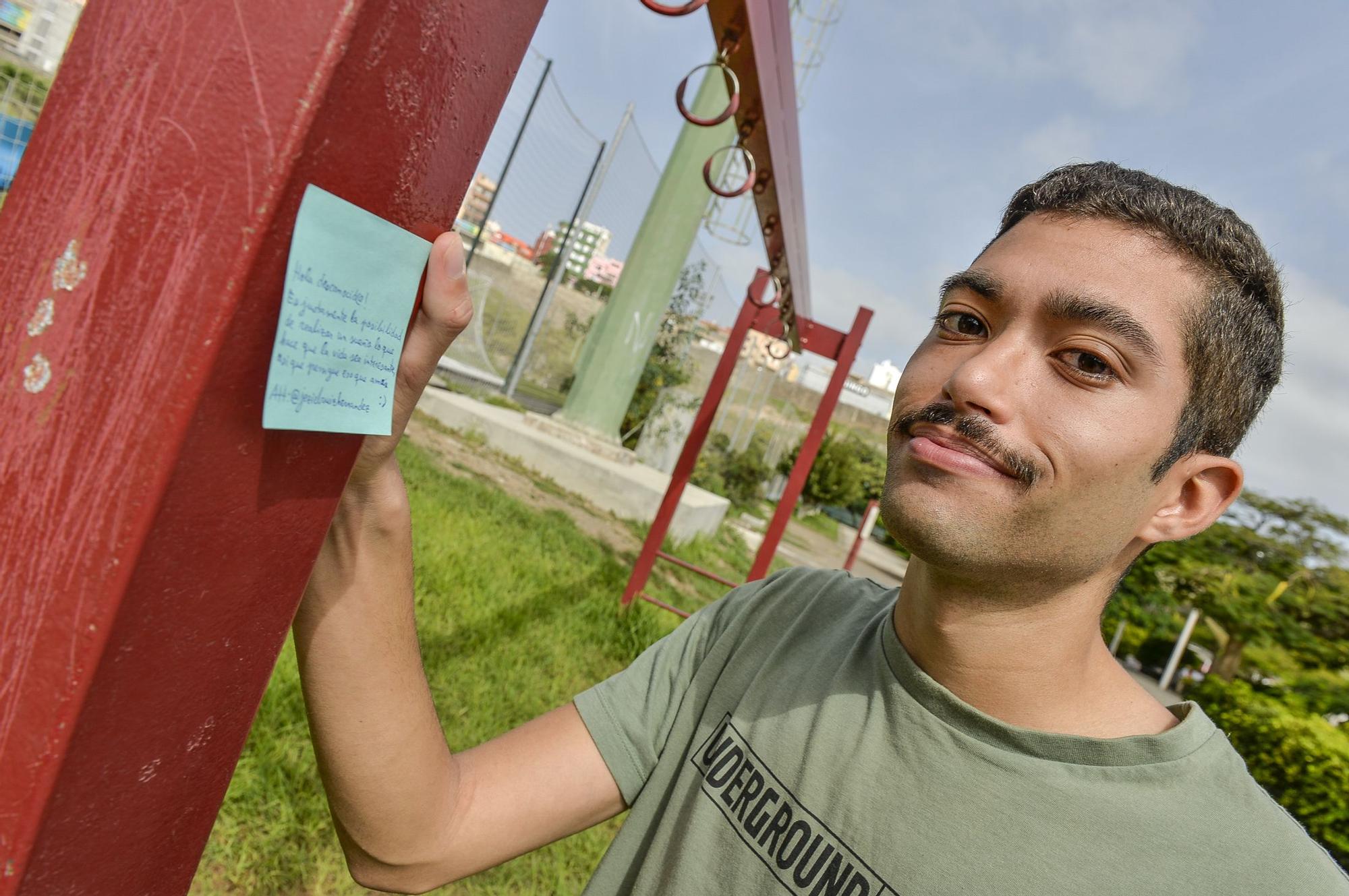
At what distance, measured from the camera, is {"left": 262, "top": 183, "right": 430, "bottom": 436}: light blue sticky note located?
0.56 meters

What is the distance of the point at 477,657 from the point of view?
11.5 feet

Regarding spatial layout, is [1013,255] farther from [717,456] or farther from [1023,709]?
[717,456]

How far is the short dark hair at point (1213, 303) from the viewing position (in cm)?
123

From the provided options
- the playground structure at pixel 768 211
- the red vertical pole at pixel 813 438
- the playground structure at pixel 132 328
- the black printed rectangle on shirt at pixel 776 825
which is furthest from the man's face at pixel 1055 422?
the red vertical pole at pixel 813 438

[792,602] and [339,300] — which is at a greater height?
[339,300]

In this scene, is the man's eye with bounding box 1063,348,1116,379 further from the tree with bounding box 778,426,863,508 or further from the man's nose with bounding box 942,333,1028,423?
the tree with bounding box 778,426,863,508

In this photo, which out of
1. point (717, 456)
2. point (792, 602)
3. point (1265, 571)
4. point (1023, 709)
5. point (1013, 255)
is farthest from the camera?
point (717, 456)

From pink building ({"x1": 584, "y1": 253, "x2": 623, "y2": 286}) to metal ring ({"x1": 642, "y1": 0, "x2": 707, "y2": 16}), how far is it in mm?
12790

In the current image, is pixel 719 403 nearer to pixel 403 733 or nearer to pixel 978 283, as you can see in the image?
pixel 978 283

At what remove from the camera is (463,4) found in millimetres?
629

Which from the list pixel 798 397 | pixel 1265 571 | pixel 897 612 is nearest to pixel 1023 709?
A: pixel 897 612

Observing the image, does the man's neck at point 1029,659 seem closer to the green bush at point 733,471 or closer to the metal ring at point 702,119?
the metal ring at point 702,119

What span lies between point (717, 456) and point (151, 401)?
49.5 ft

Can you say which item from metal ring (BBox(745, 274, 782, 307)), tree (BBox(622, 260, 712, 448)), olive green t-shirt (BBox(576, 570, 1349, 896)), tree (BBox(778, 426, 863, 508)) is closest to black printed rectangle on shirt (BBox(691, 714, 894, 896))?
olive green t-shirt (BBox(576, 570, 1349, 896))
